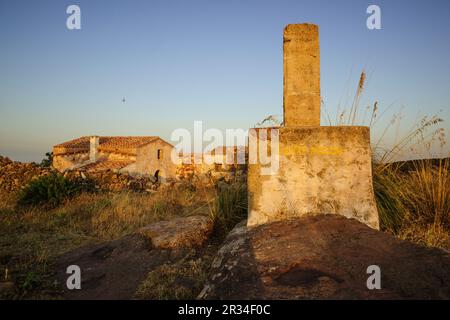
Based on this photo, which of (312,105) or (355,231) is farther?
(312,105)

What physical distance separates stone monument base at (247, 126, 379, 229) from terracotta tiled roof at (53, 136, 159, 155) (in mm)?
21000

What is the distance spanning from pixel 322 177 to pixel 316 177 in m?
0.06

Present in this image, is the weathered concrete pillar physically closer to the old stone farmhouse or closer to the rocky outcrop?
the rocky outcrop

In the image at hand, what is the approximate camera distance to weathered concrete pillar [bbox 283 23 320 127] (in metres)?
3.07

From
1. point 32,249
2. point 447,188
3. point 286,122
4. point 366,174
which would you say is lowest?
point 32,249

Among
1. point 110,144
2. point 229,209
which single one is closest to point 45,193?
point 229,209

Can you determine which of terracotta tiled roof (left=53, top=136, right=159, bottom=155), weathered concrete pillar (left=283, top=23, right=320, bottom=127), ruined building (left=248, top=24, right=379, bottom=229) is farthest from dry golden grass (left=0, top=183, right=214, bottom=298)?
terracotta tiled roof (left=53, top=136, right=159, bottom=155)

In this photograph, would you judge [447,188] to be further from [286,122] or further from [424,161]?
[286,122]

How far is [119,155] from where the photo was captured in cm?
2288

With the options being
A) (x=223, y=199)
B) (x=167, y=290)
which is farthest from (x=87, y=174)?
(x=167, y=290)

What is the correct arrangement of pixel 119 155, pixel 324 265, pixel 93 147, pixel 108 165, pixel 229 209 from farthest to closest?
pixel 93 147 < pixel 119 155 < pixel 108 165 < pixel 229 209 < pixel 324 265

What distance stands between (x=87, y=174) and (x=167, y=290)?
392 inches

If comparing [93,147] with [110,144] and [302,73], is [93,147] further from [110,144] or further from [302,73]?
[302,73]

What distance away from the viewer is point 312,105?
3.08m
